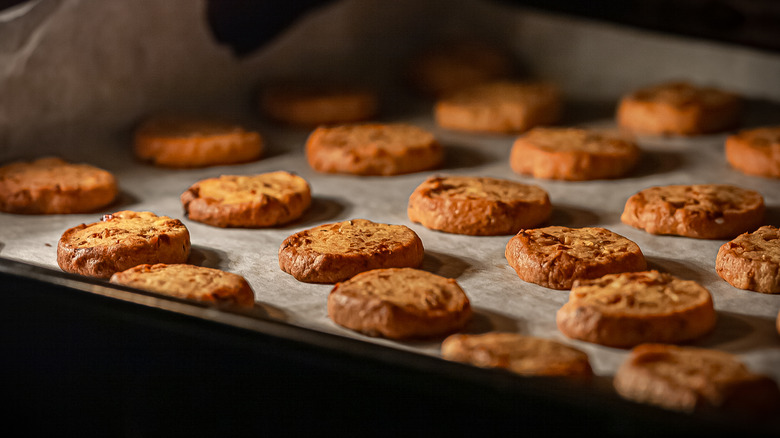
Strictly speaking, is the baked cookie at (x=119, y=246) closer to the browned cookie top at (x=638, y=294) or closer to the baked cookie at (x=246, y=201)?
the baked cookie at (x=246, y=201)

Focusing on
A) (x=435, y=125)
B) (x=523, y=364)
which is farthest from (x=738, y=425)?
(x=435, y=125)

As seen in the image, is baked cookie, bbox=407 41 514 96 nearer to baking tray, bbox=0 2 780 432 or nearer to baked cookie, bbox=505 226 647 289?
baking tray, bbox=0 2 780 432

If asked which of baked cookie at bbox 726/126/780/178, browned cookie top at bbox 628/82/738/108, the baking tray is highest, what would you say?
browned cookie top at bbox 628/82/738/108

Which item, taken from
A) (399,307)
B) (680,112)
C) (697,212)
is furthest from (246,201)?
(680,112)

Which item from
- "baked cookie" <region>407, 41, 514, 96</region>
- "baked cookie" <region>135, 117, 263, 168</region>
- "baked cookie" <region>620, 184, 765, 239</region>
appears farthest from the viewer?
"baked cookie" <region>407, 41, 514, 96</region>

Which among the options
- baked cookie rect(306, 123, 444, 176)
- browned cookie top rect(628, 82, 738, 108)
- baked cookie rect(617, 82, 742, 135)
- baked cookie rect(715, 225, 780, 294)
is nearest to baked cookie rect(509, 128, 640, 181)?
baked cookie rect(306, 123, 444, 176)
